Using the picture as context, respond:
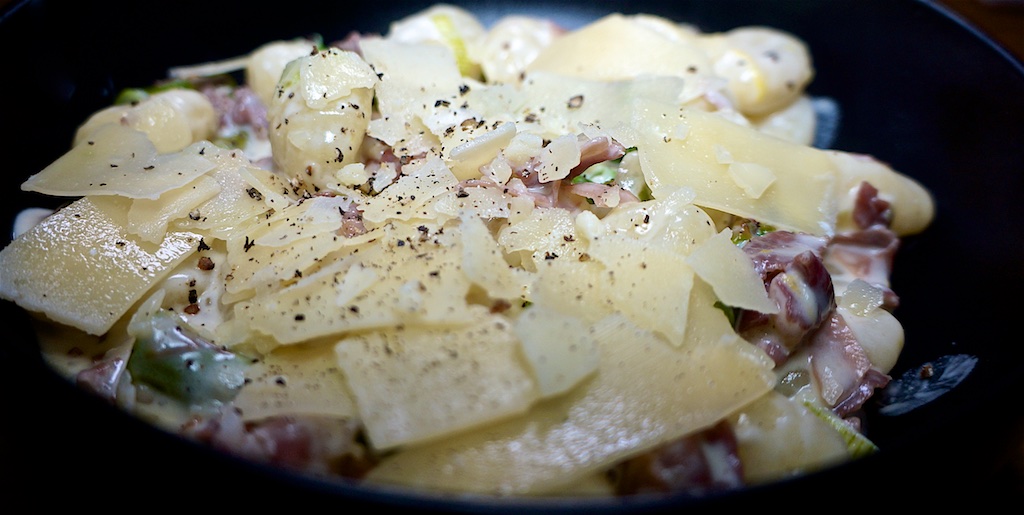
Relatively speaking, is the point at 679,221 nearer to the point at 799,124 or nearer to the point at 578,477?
the point at 578,477

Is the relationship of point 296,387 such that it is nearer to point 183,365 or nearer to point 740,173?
point 183,365

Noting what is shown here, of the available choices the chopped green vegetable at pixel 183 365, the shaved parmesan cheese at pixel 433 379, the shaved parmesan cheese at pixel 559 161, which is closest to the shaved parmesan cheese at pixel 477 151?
the shaved parmesan cheese at pixel 559 161

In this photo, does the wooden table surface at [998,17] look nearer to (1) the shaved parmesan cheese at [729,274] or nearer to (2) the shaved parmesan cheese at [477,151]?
(1) the shaved parmesan cheese at [729,274]

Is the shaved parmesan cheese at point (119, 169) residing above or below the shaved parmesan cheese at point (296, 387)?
above

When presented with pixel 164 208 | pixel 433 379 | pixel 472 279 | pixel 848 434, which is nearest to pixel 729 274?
pixel 848 434

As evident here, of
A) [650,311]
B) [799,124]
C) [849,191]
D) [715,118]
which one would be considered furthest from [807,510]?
[799,124]

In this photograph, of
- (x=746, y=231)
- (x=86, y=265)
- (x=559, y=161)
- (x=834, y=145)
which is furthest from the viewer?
(x=834, y=145)
